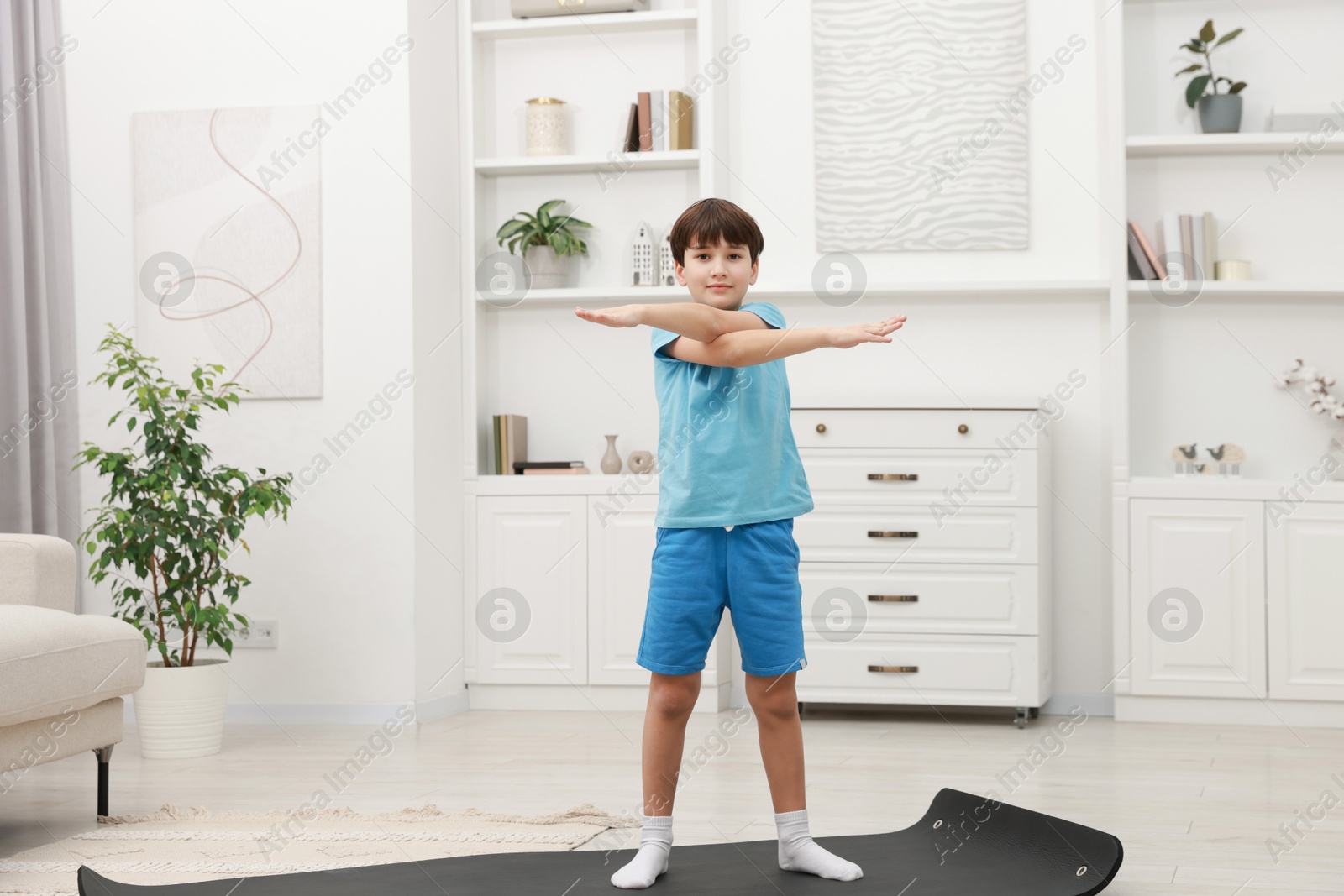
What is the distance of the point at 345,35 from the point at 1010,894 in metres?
3.04

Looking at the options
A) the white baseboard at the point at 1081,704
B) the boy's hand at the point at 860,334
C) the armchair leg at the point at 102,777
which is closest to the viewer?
the boy's hand at the point at 860,334

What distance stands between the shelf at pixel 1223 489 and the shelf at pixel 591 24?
2.00 m

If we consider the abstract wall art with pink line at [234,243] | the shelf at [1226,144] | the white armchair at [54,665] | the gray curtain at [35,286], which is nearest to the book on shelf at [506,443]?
the abstract wall art with pink line at [234,243]

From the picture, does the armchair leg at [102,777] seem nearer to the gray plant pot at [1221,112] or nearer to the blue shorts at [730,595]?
the blue shorts at [730,595]

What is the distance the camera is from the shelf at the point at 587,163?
396 centimetres

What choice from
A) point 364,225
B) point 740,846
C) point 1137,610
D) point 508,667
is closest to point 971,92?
point 1137,610

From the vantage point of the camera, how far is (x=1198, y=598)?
3551mm

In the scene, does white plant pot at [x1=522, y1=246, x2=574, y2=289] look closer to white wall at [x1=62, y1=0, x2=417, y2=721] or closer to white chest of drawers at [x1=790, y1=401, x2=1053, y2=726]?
white wall at [x1=62, y1=0, x2=417, y2=721]

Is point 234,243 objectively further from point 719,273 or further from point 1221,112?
point 1221,112

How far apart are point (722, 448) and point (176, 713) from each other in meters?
1.96

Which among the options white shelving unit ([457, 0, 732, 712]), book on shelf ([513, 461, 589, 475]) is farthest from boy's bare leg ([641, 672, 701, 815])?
book on shelf ([513, 461, 589, 475])

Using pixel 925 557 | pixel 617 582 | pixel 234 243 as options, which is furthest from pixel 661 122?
pixel 925 557

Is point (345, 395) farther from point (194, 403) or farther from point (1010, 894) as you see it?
point (1010, 894)

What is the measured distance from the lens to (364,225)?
3.69m
